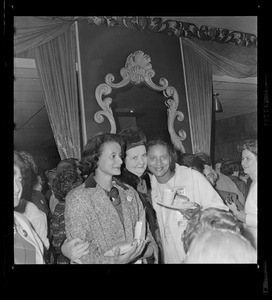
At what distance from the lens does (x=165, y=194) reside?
9.78 feet

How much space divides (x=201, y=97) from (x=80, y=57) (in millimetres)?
791

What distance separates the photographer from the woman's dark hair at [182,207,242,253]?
2969 mm

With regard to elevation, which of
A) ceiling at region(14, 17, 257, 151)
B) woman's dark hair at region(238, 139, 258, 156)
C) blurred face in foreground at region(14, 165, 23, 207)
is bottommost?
blurred face in foreground at region(14, 165, 23, 207)

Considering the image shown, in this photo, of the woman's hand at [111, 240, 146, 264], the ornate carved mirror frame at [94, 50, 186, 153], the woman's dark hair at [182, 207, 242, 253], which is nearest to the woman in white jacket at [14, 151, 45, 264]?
the woman's hand at [111, 240, 146, 264]

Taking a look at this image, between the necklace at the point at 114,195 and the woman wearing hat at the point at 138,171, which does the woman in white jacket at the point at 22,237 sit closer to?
the necklace at the point at 114,195

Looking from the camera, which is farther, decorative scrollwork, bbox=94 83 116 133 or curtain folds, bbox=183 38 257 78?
curtain folds, bbox=183 38 257 78

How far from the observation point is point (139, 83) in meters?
3.03

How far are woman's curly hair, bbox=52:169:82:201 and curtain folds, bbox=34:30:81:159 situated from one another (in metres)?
0.10

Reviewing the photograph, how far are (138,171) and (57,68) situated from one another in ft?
2.59

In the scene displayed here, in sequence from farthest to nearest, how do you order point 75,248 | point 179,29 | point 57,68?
point 179,29 < point 57,68 < point 75,248

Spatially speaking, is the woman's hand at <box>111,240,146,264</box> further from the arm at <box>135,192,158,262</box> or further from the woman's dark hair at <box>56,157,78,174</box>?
the woman's dark hair at <box>56,157,78,174</box>

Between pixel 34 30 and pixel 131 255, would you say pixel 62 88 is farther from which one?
pixel 131 255

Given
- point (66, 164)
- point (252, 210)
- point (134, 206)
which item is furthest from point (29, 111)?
point (252, 210)
